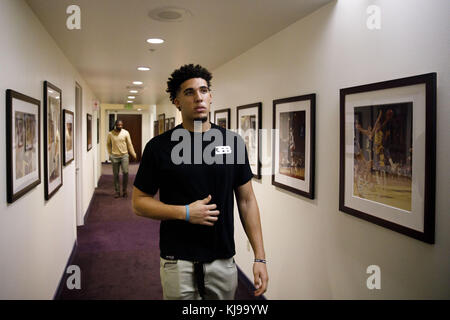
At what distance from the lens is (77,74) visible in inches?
A: 186

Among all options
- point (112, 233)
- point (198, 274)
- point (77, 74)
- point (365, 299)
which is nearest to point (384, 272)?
point (365, 299)

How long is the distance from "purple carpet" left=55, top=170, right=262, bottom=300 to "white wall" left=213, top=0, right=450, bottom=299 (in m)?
0.83

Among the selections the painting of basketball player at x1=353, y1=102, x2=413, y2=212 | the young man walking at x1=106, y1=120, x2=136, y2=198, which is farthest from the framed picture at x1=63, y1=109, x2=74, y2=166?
the young man walking at x1=106, y1=120, x2=136, y2=198

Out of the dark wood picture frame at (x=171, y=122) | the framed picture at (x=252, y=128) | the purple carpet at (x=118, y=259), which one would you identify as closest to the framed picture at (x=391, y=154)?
the framed picture at (x=252, y=128)

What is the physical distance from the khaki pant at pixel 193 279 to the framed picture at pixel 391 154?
0.70m

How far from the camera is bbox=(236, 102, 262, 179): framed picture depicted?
3087mm

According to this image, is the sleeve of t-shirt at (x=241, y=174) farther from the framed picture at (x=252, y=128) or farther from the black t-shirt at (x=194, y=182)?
the framed picture at (x=252, y=128)

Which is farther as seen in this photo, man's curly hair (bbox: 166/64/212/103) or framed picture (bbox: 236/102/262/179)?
framed picture (bbox: 236/102/262/179)

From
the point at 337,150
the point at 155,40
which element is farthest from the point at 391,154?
the point at 155,40

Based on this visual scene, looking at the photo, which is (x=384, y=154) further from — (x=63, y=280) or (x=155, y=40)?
(x=63, y=280)

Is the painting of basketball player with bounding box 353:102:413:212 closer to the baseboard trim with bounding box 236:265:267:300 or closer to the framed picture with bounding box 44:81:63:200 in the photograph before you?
the baseboard trim with bounding box 236:265:267:300

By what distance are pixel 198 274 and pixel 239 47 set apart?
219 centimetres

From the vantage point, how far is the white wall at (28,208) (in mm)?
1706
